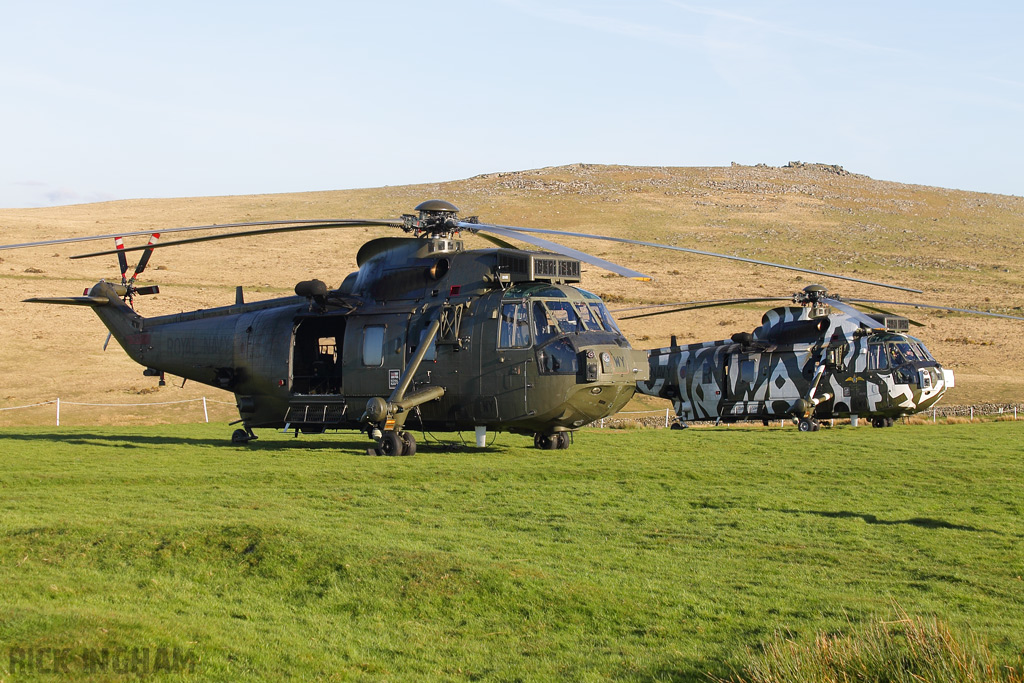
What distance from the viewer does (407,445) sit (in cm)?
2133

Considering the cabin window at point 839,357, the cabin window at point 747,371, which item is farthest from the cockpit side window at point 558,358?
the cabin window at point 839,357

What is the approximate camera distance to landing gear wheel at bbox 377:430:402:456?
832 inches

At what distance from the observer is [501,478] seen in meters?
17.3

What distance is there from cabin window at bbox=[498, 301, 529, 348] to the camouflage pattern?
534 inches

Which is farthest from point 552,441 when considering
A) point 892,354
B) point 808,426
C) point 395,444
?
point 892,354

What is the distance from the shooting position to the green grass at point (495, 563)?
815cm

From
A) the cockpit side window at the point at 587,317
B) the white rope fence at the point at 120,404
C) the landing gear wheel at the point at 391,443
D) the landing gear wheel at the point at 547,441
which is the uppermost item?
the cockpit side window at the point at 587,317

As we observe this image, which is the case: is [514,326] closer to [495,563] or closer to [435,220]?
[435,220]

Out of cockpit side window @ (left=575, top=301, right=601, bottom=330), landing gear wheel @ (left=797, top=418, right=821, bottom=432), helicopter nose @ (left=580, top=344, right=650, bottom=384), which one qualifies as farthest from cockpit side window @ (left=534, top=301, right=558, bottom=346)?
landing gear wheel @ (left=797, top=418, right=821, bottom=432)

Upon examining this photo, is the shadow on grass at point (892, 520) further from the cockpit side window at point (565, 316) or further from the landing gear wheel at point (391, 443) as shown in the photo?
the landing gear wheel at point (391, 443)

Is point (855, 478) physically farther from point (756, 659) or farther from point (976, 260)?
point (976, 260)

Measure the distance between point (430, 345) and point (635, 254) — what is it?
7071cm

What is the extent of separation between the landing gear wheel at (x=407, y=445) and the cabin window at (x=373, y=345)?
1772 mm

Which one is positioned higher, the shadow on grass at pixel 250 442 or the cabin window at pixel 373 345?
the cabin window at pixel 373 345
